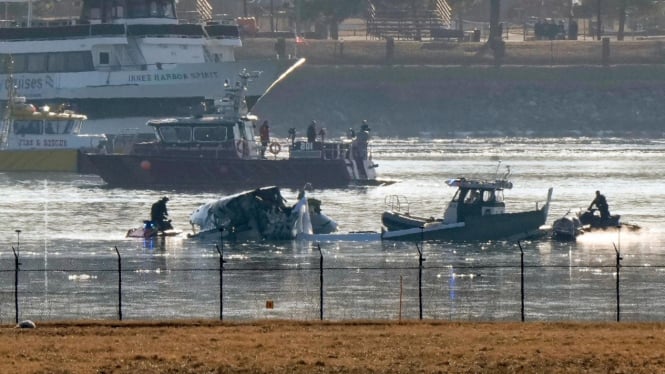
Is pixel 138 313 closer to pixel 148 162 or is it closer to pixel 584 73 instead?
pixel 148 162

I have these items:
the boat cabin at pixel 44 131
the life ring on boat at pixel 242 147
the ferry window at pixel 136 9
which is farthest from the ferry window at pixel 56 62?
the life ring on boat at pixel 242 147

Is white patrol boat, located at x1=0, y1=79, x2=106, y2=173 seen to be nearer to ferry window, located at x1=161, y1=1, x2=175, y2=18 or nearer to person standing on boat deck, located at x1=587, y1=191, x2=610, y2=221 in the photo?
ferry window, located at x1=161, y1=1, x2=175, y2=18

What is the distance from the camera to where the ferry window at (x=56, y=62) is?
11375cm

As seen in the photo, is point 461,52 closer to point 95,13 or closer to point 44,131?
point 95,13

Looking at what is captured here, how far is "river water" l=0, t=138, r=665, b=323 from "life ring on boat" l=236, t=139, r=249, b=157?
13.7ft

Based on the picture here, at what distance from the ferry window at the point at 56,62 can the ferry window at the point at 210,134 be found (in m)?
26.5

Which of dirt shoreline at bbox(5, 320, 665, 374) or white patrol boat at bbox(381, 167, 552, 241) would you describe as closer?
dirt shoreline at bbox(5, 320, 665, 374)

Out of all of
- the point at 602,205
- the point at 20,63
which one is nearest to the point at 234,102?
the point at 20,63

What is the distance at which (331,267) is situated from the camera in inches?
2095

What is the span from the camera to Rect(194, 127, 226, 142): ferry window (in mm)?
88812

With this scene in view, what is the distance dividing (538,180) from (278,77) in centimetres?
2874

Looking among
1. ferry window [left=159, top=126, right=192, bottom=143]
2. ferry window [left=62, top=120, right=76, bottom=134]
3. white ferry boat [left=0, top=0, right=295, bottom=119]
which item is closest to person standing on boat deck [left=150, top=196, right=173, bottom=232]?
ferry window [left=159, top=126, right=192, bottom=143]

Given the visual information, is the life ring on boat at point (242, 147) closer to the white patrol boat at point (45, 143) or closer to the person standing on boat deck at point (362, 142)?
the person standing on boat deck at point (362, 142)

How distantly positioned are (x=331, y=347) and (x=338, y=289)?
48.6 ft
